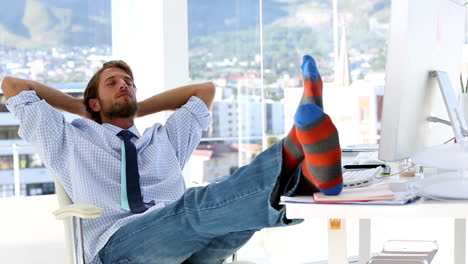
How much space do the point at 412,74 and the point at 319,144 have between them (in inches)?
18.5

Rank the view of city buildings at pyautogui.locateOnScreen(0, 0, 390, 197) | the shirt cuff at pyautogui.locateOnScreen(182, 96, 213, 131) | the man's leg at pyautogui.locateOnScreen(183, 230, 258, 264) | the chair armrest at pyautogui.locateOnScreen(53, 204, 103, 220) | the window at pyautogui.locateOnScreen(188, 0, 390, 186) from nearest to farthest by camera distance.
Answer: the chair armrest at pyautogui.locateOnScreen(53, 204, 103, 220) < the man's leg at pyautogui.locateOnScreen(183, 230, 258, 264) < the shirt cuff at pyautogui.locateOnScreen(182, 96, 213, 131) < the view of city buildings at pyautogui.locateOnScreen(0, 0, 390, 197) < the window at pyautogui.locateOnScreen(188, 0, 390, 186)

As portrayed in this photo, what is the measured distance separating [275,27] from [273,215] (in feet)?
13.9

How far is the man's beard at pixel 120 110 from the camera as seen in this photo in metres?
2.64

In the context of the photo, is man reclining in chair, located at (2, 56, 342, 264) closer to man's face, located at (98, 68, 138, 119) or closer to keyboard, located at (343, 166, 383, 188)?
man's face, located at (98, 68, 138, 119)

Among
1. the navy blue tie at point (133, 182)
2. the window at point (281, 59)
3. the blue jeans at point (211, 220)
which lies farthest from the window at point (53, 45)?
the blue jeans at point (211, 220)

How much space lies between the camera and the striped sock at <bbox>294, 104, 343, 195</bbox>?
1309 mm

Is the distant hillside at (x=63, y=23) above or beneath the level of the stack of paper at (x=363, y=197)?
above

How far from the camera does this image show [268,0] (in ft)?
18.3

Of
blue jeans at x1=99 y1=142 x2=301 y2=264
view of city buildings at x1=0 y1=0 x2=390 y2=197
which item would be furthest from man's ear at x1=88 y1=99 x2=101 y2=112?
view of city buildings at x1=0 y1=0 x2=390 y2=197

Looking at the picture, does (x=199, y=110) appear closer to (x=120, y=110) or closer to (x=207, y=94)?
(x=207, y=94)

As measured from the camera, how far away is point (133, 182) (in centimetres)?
241

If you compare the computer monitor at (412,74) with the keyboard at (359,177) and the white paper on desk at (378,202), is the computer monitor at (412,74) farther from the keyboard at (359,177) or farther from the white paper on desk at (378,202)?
the white paper on desk at (378,202)

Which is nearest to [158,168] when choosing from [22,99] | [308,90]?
[22,99]

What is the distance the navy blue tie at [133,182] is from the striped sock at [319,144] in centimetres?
111
